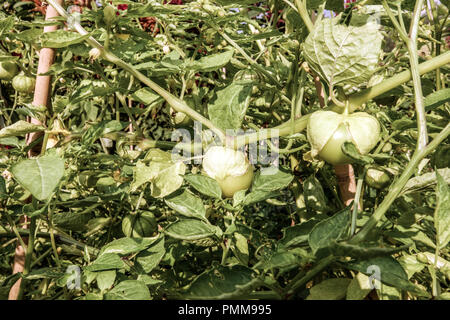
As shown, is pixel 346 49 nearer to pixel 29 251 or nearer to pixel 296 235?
pixel 296 235

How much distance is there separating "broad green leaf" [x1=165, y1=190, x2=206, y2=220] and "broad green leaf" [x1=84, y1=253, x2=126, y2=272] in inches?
4.1

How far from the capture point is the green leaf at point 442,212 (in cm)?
38

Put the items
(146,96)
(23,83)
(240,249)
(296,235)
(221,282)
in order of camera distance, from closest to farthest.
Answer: (221,282) < (296,235) < (240,249) < (146,96) < (23,83)

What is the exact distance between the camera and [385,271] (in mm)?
374

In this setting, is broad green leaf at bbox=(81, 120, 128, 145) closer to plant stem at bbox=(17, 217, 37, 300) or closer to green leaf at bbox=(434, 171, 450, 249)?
plant stem at bbox=(17, 217, 37, 300)

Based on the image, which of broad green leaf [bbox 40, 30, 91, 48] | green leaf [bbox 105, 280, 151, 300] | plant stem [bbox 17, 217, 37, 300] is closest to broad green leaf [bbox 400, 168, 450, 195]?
green leaf [bbox 105, 280, 151, 300]

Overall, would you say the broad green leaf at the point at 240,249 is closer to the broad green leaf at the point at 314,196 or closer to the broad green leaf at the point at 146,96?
the broad green leaf at the point at 314,196

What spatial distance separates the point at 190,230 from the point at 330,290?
0.21m

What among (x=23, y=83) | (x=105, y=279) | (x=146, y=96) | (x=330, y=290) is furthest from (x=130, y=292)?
(x=23, y=83)

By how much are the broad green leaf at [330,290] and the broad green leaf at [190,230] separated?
160mm

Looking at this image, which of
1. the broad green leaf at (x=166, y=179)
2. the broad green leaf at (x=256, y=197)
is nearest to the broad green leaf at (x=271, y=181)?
the broad green leaf at (x=256, y=197)

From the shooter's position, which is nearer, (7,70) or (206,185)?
(206,185)
